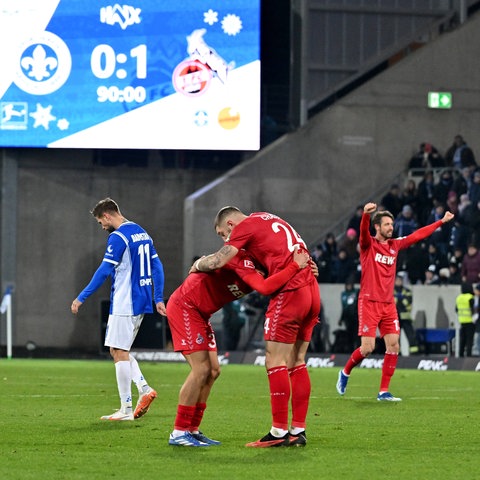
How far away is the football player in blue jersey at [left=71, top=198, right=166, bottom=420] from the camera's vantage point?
12938mm

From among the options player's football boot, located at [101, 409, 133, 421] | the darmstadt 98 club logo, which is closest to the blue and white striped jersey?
player's football boot, located at [101, 409, 133, 421]

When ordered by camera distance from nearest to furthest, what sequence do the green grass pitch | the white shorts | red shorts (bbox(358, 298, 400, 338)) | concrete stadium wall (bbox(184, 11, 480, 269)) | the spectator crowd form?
1. the green grass pitch
2. the white shorts
3. red shorts (bbox(358, 298, 400, 338))
4. the spectator crowd
5. concrete stadium wall (bbox(184, 11, 480, 269))

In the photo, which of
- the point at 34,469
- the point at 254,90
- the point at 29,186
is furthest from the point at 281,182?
the point at 34,469

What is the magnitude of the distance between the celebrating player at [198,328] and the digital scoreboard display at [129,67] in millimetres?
21991

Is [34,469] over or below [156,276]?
below

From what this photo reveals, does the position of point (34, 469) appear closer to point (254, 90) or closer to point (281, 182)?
point (254, 90)

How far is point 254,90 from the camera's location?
1266 inches

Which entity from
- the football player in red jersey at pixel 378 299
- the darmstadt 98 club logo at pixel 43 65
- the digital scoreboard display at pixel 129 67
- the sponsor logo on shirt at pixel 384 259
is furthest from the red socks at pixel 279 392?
the darmstadt 98 club logo at pixel 43 65

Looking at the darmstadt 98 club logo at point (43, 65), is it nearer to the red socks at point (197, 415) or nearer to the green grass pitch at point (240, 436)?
the green grass pitch at point (240, 436)

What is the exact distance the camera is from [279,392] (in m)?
10.1

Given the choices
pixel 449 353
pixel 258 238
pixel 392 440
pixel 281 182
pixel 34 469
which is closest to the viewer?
pixel 34 469

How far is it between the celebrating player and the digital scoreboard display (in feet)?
72.1

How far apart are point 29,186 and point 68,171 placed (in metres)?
1.22

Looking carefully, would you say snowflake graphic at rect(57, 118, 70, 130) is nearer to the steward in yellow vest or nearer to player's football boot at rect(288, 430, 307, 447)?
the steward in yellow vest
